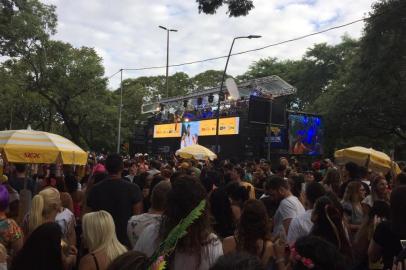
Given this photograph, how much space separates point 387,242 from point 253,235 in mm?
1081

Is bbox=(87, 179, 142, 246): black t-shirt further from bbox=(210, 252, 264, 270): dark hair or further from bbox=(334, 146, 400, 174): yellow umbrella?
bbox=(334, 146, 400, 174): yellow umbrella

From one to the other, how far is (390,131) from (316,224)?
95.2 ft

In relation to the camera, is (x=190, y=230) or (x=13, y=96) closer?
(x=190, y=230)

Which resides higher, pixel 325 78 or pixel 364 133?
pixel 325 78

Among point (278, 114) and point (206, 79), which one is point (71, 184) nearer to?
point (278, 114)

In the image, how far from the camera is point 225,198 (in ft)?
17.4

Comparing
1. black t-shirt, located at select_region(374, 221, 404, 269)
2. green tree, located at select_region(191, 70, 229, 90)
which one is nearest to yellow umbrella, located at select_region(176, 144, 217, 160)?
black t-shirt, located at select_region(374, 221, 404, 269)

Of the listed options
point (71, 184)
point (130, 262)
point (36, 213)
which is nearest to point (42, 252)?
point (36, 213)

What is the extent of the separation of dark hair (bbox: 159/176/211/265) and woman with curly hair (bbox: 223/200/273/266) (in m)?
0.97

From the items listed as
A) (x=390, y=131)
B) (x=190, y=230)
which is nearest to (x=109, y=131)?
(x=390, y=131)

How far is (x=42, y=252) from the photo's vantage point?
135 inches

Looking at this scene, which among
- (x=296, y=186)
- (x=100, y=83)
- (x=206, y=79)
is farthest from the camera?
(x=206, y=79)

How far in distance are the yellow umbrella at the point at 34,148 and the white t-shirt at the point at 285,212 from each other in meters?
3.69

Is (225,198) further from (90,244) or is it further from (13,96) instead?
(13,96)
